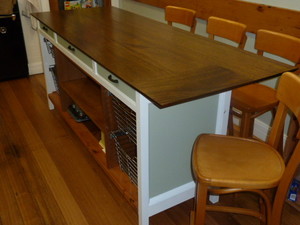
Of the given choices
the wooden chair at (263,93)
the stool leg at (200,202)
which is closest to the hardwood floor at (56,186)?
the stool leg at (200,202)

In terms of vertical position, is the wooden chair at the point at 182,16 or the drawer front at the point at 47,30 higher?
the wooden chair at the point at 182,16

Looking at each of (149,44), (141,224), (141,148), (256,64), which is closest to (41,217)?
(141,224)

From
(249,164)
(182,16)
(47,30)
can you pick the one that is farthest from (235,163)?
(47,30)

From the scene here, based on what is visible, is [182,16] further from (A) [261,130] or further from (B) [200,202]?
(B) [200,202]

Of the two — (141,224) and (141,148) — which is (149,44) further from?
(141,224)

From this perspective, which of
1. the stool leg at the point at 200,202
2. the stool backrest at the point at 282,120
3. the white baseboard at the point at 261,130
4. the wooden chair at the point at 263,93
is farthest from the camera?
the white baseboard at the point at 261,130

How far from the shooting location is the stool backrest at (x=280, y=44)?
1.70 meters

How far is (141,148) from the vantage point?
4.64ft

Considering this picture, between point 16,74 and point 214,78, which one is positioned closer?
point 214,78

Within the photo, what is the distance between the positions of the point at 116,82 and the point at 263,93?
94 cm

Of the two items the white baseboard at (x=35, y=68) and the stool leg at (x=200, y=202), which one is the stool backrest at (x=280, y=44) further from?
the white baseboard at (x=35, y=68)

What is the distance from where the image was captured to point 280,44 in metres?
1.78

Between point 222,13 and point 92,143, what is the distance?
1.49 m

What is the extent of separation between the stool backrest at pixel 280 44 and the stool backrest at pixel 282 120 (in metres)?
0.47
